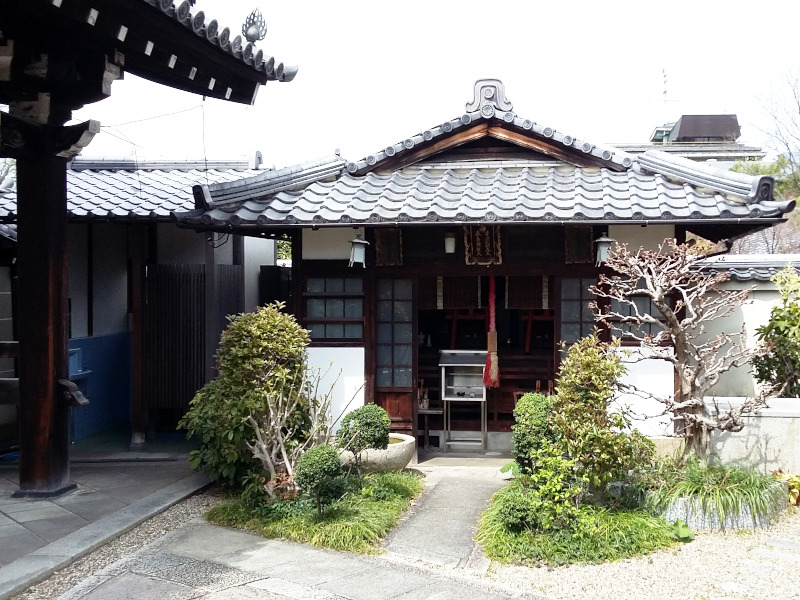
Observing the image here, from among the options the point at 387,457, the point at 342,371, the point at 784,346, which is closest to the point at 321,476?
the point at 387,457

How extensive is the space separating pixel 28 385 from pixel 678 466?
7367 mm

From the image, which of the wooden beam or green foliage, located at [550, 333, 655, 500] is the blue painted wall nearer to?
the wooden beam

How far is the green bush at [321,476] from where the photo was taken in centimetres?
739

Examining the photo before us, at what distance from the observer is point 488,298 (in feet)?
36.8

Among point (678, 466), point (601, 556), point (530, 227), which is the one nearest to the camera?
point (601, 556)

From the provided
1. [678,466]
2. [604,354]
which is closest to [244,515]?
[604,354]

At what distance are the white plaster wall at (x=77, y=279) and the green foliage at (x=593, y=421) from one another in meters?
8.36

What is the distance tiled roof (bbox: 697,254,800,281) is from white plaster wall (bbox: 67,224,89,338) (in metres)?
9.87

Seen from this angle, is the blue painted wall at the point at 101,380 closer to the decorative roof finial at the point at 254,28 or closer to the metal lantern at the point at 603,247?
the decorative roof finial at the point at 254,28

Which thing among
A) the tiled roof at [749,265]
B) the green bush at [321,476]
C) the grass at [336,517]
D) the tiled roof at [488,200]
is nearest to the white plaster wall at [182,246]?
the tiled roof at [488,200]

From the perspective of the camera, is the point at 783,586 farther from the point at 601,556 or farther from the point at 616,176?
the point at 616,176

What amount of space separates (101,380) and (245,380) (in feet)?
19.4

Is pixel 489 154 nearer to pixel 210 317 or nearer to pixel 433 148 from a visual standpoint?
pixel 433 148

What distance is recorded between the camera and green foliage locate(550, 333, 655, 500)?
23.9 ft
